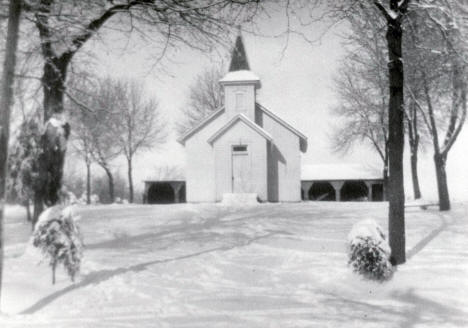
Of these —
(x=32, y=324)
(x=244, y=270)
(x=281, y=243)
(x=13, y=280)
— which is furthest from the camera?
(x=281, y=243)

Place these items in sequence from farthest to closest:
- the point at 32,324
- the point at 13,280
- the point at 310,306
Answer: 1. the point at 13,280
2. the point at 310,306
3. the point at 32,324

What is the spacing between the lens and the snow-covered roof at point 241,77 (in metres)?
26.4

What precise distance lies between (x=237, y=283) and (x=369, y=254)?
96.8 inches

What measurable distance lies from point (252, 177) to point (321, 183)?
49.1 ft

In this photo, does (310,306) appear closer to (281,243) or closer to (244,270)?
(244,270)

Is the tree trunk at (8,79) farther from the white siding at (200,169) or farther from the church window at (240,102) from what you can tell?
the church window at (240,102)

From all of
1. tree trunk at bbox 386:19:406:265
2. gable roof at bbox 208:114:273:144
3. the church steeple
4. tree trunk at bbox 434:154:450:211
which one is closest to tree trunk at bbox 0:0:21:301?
tree trunk at bbox 386:19:406:265

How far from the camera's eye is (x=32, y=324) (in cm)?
571

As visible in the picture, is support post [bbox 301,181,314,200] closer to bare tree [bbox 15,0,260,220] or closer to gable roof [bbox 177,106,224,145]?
gable roof [bbox 177,106,224,145]

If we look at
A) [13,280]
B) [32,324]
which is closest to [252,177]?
[13,280]

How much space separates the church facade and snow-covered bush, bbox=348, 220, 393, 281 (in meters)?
15.8

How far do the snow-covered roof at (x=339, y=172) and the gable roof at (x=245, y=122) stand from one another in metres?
11.8

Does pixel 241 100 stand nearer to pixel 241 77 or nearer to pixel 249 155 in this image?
pixel 241 77

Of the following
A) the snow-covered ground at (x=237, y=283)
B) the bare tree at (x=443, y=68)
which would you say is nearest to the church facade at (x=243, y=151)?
the bare tree at (x=443, y=68)
